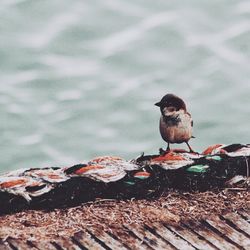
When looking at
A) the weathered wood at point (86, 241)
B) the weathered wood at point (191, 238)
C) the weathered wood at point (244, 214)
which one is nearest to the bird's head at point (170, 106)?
the weathered wood at point (244, 214)

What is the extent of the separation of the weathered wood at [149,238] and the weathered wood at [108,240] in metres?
0.14

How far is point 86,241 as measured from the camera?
17.6 feet

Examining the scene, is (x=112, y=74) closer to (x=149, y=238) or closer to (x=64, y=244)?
(x=149, y=238)

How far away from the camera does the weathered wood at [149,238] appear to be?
5363mm

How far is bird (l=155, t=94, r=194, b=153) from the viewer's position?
6262 mm

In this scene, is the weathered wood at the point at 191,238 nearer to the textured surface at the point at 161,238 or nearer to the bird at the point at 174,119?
the textured surface at the point at 161,238

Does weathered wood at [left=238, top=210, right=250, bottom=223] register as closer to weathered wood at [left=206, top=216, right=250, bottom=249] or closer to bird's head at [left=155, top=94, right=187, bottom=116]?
weathered wood at [left=206, top=216, right=250, bottom=249]

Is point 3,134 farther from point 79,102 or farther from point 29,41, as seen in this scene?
point 29,41

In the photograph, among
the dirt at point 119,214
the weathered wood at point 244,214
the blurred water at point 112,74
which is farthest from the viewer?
the blurred water at point 112,74

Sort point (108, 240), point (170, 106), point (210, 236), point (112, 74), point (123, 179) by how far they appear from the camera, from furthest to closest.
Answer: point (112, 74)
point (170, 106)
point (123, 179)
point (210, 236)
point (108, 240)

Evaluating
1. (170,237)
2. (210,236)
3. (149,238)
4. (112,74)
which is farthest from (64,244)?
(112,74)

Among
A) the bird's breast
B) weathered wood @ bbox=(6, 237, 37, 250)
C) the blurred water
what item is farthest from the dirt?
the blurred water

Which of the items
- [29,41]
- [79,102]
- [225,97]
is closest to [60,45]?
[29,41]

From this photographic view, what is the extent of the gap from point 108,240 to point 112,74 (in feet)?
29.0
